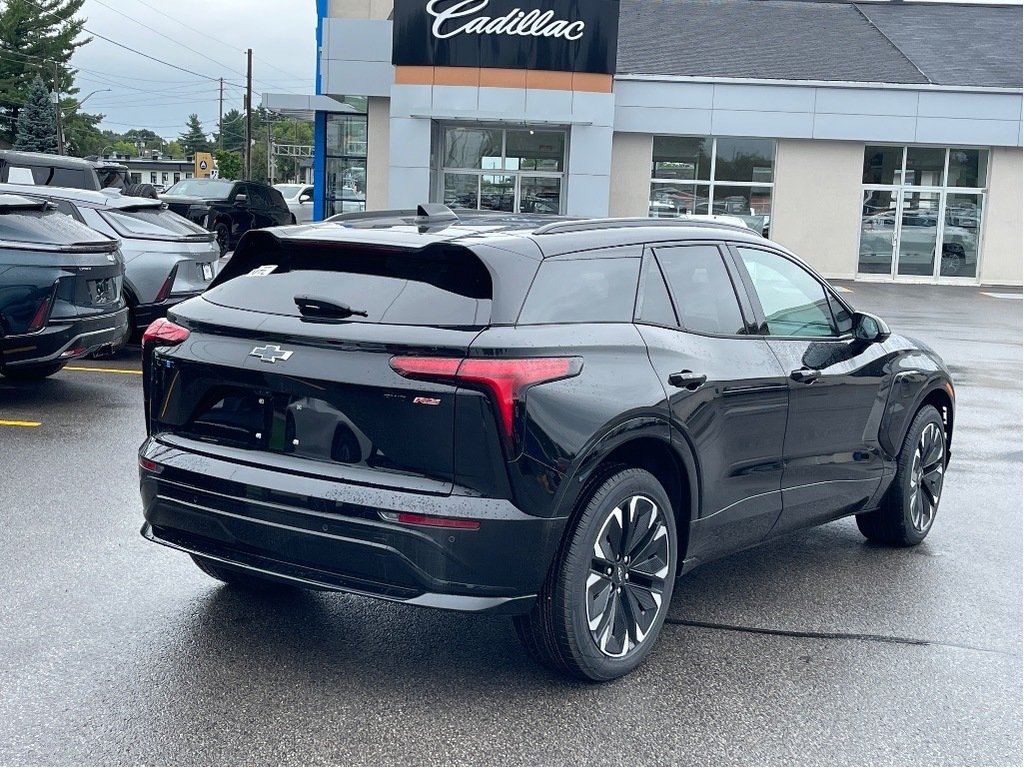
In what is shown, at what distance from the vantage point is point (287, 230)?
4.74m

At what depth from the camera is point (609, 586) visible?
440cm

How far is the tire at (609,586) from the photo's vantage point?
4.21 meters

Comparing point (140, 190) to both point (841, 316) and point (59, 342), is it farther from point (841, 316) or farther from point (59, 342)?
point (841, 316)

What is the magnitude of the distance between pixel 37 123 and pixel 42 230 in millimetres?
72961

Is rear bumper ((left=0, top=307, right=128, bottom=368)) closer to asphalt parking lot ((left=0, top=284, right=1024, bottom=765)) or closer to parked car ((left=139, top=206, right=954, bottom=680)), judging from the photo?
asphalt parking lot ((left=0, top=284, right=1024, bottom=765))

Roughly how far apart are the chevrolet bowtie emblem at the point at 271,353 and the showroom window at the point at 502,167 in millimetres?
25107

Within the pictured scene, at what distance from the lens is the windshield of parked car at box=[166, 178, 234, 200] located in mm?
28828

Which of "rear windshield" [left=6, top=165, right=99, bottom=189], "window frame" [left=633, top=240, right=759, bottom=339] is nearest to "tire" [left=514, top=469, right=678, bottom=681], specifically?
"window frame" [left=633, top=240, right=759, bottom=339]

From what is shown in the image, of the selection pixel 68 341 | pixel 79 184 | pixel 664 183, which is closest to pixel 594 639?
pixel 68 341

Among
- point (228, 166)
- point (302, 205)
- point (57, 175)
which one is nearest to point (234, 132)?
point (228, 166)

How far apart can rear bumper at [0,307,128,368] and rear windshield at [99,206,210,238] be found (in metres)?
2.66

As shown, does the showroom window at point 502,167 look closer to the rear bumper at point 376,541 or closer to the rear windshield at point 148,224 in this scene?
the rear windshield at point 148,224

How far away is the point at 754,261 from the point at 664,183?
80.5 ft

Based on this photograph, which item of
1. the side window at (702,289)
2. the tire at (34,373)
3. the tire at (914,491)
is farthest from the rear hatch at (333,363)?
the tire at (34,373)
